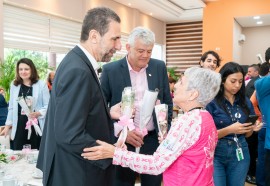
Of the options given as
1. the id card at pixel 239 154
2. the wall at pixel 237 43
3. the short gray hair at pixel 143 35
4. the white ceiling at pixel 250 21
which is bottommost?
the id card at pixel 239 154

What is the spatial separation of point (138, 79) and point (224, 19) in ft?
26.1

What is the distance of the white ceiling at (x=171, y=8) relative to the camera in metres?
9.43

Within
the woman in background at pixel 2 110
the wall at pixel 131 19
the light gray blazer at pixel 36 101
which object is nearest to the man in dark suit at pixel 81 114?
the light gray blazer at pixel 36 101

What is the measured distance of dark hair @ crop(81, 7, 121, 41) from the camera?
1.56 meters

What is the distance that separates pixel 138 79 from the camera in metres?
2.54

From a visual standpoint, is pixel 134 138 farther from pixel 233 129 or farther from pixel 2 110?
pixel 2 110

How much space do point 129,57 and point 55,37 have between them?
5.19 metres

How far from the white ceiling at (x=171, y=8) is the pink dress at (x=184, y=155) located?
797 cm

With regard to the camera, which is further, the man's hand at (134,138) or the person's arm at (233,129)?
the person's arm at (233,129)

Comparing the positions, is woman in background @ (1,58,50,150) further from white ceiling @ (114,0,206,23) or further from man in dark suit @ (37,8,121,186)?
white ceiling @ (114,0,206,23)

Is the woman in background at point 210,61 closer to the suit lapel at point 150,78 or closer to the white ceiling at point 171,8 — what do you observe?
the suit lapel at point 150,78

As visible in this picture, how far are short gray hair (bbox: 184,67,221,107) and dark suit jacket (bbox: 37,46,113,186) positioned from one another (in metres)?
0.49

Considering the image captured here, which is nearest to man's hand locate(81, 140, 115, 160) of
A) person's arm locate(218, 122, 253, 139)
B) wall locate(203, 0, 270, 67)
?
person's arm locate(218, 122, 253, 139)

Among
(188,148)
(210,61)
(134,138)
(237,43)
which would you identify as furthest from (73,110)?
(237,43)
